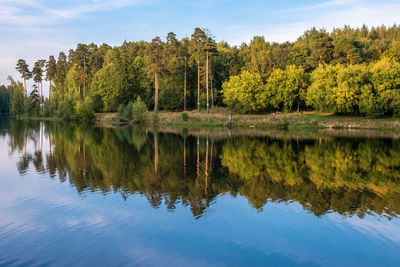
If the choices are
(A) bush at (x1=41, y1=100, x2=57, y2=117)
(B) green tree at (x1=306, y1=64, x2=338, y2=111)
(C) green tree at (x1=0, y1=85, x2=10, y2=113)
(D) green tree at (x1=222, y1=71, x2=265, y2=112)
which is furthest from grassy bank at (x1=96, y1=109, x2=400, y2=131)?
(C) green tree at (x1=0, y1=85, x2=10, y2=113)

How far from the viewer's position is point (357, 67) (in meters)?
57.8

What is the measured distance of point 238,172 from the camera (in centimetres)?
2033

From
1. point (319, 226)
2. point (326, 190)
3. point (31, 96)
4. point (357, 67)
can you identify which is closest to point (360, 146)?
point (326, 190)

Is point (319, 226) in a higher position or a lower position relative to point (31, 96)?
lower

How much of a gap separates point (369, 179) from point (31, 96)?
11144cm

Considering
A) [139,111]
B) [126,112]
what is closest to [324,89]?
[139,111]

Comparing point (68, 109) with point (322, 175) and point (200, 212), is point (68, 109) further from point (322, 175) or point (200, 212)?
point (200, 212)

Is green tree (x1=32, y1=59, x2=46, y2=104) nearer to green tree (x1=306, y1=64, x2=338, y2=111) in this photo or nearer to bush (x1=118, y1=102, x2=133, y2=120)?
bush (x1=118, y1=102, x2=133, y2=120)

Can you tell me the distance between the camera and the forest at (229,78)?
5591cm

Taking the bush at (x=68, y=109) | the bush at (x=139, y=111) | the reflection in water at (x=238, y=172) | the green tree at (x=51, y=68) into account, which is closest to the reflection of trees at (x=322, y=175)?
the reflection in water at (x=238, y=172)

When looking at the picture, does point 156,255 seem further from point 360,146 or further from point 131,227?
point 360,146

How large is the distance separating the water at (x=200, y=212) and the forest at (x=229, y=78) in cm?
3567

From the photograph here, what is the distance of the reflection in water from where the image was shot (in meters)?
14.7

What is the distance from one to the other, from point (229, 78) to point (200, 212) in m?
72.4
